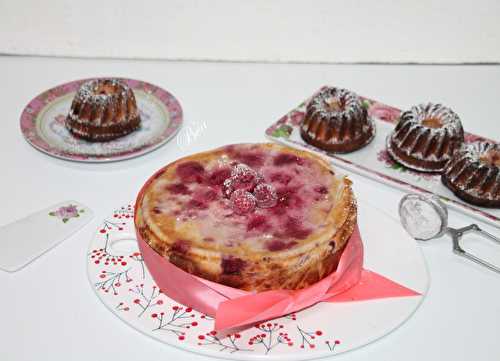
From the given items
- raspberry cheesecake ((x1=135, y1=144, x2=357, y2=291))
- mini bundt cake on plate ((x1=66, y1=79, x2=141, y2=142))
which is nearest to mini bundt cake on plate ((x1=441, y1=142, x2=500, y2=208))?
raspberry cheesecake ((x1=135, y1=144, x2=357, y2=291))

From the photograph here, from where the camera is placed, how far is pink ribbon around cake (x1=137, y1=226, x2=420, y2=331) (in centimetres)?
113

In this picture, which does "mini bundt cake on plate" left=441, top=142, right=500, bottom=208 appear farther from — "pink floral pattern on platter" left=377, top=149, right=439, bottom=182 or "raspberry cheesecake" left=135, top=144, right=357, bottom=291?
"raspberry cheesecake" left=135, top=144, right=357, bottom=291

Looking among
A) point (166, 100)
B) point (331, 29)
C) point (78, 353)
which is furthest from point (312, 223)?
point (331, 29)

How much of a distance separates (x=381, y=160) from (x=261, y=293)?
770mm

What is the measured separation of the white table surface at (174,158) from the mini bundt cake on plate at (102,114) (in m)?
0.11

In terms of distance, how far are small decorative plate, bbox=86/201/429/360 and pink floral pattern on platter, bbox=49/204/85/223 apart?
166 millimetres

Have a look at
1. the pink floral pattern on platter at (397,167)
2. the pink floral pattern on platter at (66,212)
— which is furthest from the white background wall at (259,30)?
the pink floral pattern on platter at (66,212)

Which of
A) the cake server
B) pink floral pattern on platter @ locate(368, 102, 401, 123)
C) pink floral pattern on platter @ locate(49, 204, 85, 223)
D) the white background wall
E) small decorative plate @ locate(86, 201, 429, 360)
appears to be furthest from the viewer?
the white background wall

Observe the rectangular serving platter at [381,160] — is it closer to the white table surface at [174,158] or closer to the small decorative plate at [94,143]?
the white table surface at [174,158]

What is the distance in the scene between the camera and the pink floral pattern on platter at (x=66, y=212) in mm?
1490

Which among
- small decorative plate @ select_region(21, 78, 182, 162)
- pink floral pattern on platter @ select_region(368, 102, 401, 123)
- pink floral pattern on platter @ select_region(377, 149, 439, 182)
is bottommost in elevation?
small decorative plate @ select_region(21, 78, 182, 162)

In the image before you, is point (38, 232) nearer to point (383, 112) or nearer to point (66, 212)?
Result: point (66, 212)

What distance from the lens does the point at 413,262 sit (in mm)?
1307

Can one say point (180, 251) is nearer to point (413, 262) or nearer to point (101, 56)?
point (413, 262)
